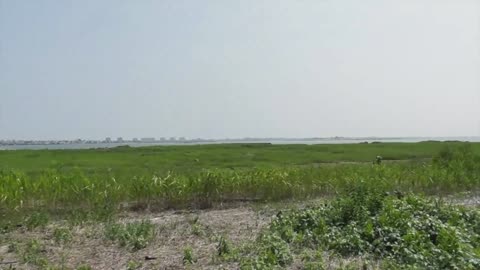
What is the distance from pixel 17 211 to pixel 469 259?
5.90 metres

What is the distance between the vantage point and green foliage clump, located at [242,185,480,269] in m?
3.90

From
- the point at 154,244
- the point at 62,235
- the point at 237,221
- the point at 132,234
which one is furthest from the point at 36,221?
the point at 237,221

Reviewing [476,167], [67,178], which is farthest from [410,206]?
[476,167]

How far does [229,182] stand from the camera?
7.95 m

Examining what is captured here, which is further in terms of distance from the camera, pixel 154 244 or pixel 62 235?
pixel 62 235

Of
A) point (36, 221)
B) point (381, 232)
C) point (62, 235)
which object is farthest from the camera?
point (36, 221)

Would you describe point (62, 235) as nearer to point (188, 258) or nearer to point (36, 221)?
point (36, 221)

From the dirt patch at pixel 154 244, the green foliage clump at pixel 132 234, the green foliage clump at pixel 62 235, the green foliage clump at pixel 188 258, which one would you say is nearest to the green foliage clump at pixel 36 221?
the dirt patch at pixel 154 244

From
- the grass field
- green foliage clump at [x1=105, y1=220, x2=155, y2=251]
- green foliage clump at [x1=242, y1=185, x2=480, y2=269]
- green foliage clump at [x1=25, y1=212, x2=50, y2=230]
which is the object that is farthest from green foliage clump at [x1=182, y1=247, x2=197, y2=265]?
green foliage clump at [x1=25, y1=212, x2=50, y2=230]

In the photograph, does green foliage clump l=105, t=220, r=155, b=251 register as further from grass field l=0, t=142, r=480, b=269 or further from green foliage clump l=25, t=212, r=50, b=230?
green foliage clump l=25, t=212, r=50, b=230

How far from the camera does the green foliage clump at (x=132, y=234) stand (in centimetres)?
492

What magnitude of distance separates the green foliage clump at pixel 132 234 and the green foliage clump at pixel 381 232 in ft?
4.52

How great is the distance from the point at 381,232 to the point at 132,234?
9.17 ft

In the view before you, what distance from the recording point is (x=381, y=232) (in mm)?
4629
